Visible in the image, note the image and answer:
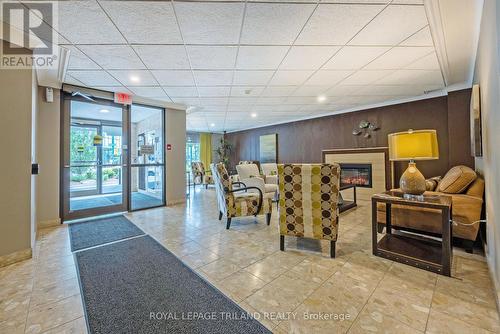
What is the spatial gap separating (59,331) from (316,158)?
244 inches

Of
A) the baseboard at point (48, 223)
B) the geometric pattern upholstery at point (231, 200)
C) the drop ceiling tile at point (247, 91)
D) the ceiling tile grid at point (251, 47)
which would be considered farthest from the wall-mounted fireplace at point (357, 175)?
the baseboard at point (48, 223)

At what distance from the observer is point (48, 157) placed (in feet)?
11.0

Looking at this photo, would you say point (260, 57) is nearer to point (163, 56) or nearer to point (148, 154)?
point (163, 56)

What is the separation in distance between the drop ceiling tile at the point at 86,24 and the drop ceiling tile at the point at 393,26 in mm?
2509

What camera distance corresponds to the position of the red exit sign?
396 centimetres

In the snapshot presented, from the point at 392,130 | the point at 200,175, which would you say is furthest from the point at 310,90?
the point at 200,175

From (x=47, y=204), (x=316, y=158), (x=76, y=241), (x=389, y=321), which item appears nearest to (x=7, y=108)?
(x=76, y=241)

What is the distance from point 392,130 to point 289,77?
3.21 meters

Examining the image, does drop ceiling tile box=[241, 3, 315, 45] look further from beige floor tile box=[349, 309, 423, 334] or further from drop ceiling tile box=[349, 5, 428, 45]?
beige floor tile box=[349, 309, 423, 334]

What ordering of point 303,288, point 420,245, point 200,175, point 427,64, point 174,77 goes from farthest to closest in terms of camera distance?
1. point 200,175
2. point 174,77
3. point 427,64
4. point 420,245
5. point 303,288

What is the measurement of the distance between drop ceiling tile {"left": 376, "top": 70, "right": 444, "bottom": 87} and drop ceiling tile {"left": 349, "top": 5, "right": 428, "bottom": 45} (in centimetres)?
116

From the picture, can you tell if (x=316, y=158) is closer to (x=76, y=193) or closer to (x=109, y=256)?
(x=109, y=256)

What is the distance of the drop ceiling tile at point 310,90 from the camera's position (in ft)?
12.5

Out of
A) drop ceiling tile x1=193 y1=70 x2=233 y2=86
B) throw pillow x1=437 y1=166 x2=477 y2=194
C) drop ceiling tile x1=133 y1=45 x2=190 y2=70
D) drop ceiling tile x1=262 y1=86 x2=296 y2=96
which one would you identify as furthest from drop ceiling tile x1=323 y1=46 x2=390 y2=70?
drop ceiling tile x1=133 y1=45 x2=190 y2=70
